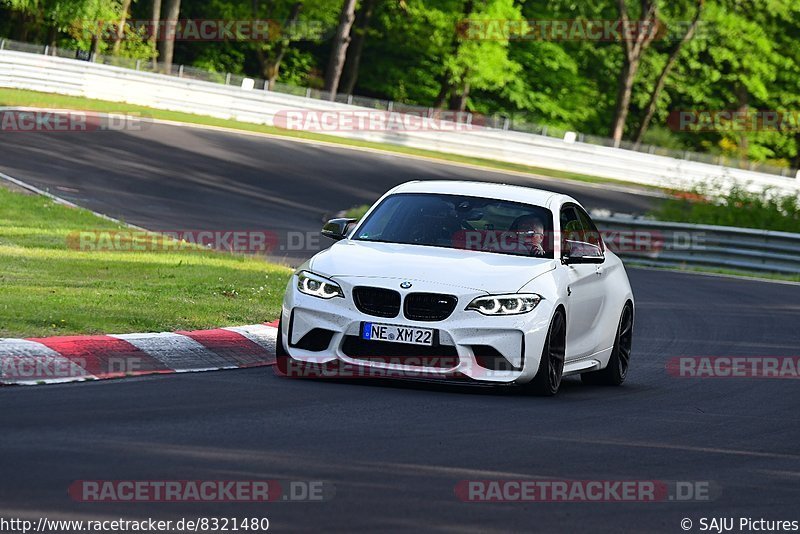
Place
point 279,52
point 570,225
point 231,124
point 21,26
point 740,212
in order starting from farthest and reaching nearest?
point 279,52
point 21,26
point 231,124
point 740,212
point 570,225

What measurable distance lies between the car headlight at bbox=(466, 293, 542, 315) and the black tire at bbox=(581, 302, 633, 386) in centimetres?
202

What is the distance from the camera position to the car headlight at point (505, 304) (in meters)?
10.1

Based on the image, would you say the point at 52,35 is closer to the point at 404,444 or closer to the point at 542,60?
the point at 542,60

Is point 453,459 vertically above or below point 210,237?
above

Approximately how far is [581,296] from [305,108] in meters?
36.7

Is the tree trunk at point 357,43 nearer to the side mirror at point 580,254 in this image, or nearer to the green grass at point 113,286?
the green grass at point 113,286

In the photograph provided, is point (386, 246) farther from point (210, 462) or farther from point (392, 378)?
point (210, 462)

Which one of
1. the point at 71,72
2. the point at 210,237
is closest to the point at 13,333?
the point at 210,237

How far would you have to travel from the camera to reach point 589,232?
12.4m

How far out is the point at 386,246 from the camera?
11.0 meters

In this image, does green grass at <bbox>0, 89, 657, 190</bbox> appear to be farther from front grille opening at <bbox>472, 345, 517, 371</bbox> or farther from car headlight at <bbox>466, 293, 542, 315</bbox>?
front grille opening at <bbox>472, 345, 517, 371</bbox>

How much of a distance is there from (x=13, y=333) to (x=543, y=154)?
40546 millimetres

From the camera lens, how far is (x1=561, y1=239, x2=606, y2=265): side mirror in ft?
36.8

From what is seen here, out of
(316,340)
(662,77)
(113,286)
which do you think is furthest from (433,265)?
(662,77)
